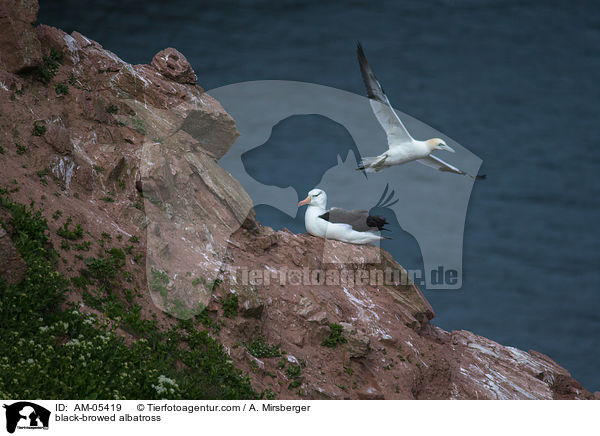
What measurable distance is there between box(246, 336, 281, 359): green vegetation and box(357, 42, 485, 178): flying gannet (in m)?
4.62

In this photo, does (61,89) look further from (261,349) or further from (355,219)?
(355,219)

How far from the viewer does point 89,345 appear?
7.25 metres

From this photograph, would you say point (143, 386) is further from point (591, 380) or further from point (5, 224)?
point (591, 380)

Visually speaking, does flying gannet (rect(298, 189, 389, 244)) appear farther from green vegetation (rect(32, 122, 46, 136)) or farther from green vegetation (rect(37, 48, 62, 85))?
green vegetation (rect(37, 48, 62, 85))

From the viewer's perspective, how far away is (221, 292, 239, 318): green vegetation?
9438mm

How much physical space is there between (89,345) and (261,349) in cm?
294

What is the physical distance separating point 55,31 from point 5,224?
498cm

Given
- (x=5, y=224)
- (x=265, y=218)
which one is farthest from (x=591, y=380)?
(x=5, y=224)

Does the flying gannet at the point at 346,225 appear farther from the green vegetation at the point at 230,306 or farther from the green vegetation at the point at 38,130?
the green vegetation at the point at 38,130

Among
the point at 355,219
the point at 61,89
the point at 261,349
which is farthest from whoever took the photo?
the point at 355,219

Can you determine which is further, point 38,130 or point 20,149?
point 38,130
